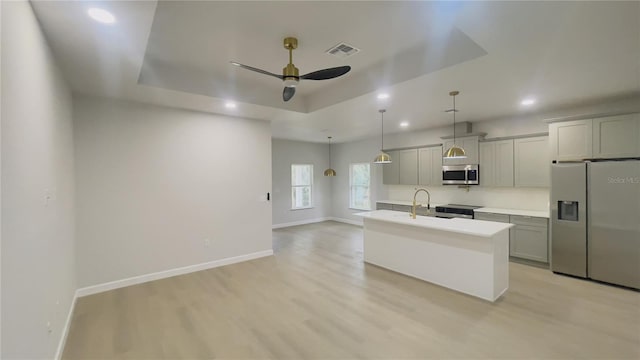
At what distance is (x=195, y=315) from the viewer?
3.21 meters

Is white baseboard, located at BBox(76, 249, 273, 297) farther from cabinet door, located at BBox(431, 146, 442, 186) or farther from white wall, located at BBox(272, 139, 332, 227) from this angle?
cabinet door, located at BBox(431, 146, 442, 186)

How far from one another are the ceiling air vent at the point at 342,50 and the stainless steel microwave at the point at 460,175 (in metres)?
4.11

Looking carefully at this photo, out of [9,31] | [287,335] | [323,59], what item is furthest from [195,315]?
[323,59]

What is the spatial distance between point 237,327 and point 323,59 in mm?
3106

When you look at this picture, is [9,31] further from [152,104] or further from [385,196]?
[385,196]

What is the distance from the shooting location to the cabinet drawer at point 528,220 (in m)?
4.70

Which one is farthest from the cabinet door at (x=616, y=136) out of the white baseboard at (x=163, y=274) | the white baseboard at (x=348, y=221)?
the white baseboard at (x=348, y=221)

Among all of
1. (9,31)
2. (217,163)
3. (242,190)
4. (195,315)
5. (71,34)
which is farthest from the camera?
(242,190)

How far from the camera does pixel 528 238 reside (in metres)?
4.86

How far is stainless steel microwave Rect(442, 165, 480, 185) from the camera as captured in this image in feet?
19.1

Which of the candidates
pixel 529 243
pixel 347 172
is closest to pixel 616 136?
pixel 529 243

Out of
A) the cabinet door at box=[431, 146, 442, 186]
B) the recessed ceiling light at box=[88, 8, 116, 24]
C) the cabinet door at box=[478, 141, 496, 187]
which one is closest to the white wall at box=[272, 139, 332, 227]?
the cabinet door at box=[431, 146, 442, 186]

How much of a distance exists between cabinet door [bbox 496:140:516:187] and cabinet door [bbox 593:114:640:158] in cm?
128

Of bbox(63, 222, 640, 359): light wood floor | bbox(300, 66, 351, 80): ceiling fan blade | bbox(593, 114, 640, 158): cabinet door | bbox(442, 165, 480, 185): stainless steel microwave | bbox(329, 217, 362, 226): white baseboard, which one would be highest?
bbox(300, 66, 351, 80): ceiling fan blade
